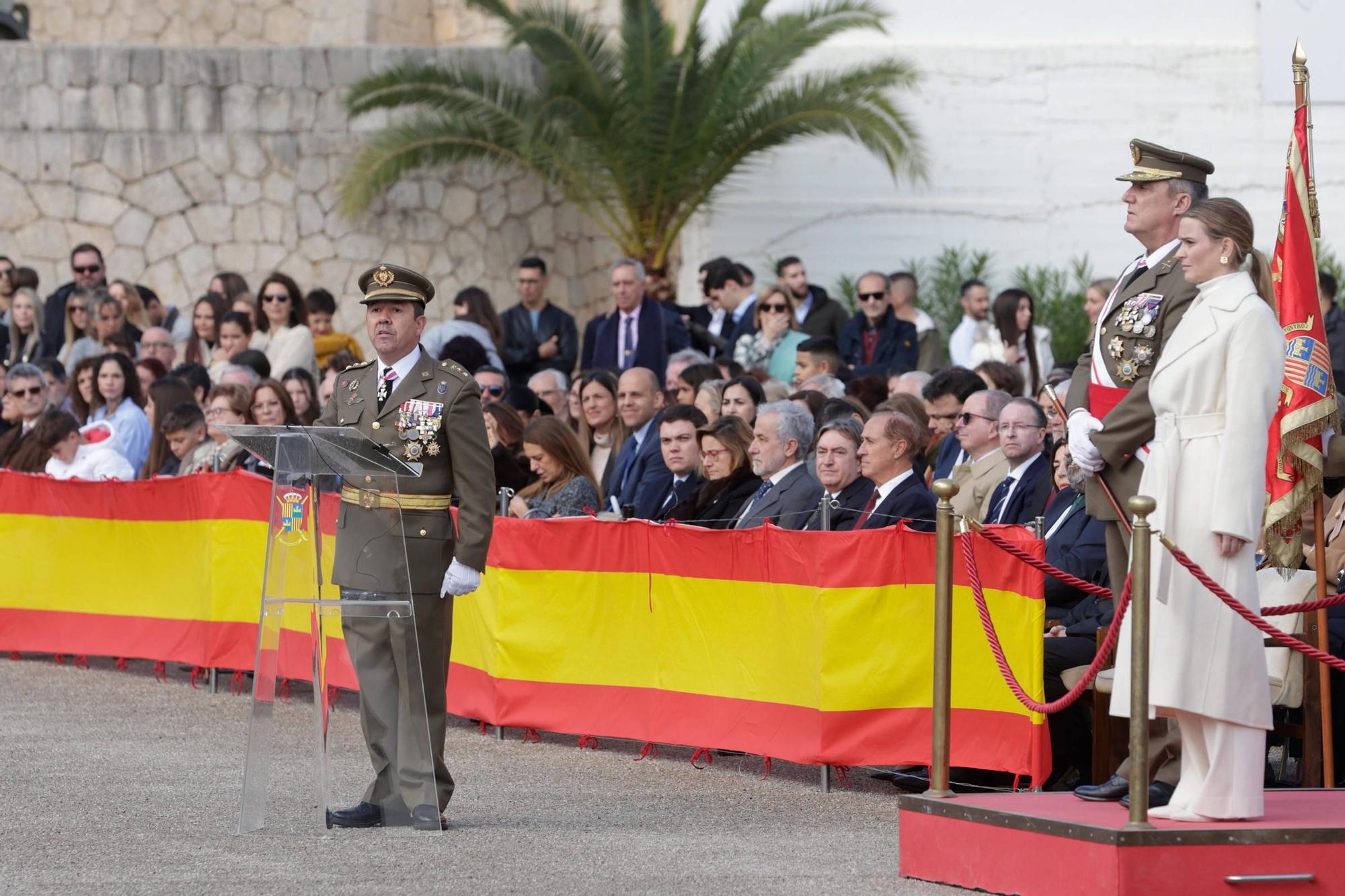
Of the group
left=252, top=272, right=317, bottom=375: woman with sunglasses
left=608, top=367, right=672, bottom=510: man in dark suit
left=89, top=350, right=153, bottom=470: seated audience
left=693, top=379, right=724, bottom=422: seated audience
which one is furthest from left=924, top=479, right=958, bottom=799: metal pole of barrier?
left=252, top=272, right=317, bottom=375: woman with sunglasses

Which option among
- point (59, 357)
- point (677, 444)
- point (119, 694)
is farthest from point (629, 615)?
point (59, 357)

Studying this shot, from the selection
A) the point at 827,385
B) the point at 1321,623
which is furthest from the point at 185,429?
the point at 1321,623

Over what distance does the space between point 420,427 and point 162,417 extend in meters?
5.98

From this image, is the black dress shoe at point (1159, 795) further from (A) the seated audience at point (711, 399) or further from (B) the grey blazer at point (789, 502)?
(A) the seated audience at point (711, 399)

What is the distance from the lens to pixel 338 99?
2161cm

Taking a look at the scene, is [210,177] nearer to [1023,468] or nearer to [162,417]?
[162,417]

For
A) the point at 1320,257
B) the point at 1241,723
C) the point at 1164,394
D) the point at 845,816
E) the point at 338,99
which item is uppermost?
the point at 338,99

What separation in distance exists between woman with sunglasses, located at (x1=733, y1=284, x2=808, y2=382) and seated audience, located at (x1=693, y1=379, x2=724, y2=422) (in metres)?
2.18

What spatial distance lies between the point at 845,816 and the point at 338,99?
14.8 meters

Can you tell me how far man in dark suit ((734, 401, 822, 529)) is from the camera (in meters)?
10.1

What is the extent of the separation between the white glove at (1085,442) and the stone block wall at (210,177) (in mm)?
15147

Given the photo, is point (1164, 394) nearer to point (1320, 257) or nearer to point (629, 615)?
point (629, 615)

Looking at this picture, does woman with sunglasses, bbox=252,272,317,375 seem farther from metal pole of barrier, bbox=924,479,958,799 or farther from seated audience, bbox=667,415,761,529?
metal pole of barrier, bbox=924,479,958,799

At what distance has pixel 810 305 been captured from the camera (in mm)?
16500
